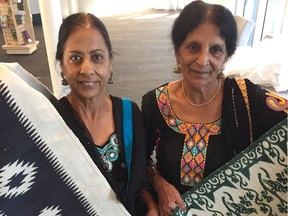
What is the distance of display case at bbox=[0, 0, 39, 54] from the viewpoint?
511 cm

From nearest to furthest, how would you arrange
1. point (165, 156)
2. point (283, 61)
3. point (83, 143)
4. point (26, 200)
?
point (26, 200)
point (83, 143)
point (165, 156)
point (283, 61)

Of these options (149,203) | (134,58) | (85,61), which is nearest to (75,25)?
(85,61)

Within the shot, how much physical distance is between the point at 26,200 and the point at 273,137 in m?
0.69

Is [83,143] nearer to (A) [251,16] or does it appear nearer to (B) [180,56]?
(B) [180,56]

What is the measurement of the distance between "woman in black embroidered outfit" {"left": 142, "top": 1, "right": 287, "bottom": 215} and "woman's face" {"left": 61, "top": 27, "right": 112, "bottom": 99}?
0.28 metres

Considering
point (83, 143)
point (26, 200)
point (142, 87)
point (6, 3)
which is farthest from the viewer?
point (6, 3)

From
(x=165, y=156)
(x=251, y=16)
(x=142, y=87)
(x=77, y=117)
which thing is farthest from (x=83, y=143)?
(x=251, y=16)

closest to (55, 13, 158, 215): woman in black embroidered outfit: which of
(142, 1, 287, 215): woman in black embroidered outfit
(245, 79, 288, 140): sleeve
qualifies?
(142, 1, 287, 215): woman in black embroidered outfit

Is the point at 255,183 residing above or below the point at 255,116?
below

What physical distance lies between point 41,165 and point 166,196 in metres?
0.45

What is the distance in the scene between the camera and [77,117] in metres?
1.02

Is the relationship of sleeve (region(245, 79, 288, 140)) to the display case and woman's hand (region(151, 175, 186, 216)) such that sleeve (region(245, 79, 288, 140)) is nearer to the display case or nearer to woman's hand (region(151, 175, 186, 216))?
woman's hand (region(151, 175, 186, 216))

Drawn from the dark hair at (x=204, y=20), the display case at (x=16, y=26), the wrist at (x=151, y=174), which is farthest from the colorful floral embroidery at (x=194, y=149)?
the display case at (x=16, y=26)

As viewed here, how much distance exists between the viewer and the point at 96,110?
1102mm
